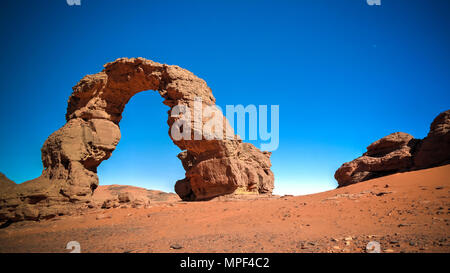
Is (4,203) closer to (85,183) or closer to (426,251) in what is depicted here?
(85,183)

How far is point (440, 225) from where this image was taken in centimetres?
435

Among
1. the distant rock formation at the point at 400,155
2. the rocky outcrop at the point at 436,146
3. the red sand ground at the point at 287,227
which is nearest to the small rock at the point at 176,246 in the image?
the red sand ground at the point at 287,227

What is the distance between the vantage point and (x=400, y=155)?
12.3m

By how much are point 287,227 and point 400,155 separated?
35.3 feet

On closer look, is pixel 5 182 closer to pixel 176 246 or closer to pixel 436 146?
pixel 176 246

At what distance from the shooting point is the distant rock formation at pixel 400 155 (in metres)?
10.9

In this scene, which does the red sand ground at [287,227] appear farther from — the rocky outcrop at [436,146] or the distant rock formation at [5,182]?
the rocky outcrop at [436,146]

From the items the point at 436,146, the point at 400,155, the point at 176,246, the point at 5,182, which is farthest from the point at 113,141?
the point at 436,146

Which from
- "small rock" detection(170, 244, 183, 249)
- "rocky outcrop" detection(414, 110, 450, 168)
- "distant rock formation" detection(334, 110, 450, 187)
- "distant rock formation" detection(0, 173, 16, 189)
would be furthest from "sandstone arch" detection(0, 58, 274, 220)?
"rocky outcrop" detection(414, 110, 450, 168)

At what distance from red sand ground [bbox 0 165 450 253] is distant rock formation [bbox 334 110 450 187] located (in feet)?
8.83

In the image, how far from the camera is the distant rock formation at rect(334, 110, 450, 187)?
35.8ft
